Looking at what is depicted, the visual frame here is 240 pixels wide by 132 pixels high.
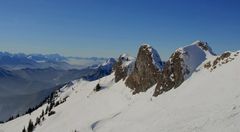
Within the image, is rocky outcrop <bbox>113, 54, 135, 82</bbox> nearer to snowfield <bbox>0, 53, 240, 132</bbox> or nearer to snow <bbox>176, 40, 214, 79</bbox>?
snow <bbox>176, 40, 214, 79</bbox>

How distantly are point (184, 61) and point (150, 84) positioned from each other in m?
26.2

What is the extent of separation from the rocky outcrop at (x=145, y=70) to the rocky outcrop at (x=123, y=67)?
20414mm

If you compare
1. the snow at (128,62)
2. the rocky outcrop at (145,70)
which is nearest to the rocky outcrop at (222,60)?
the rocky outcrop at (145,70)

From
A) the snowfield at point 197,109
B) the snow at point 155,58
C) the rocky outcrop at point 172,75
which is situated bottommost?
the snowfield at point 197,109

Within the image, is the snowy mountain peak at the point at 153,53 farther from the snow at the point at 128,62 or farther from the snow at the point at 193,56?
the snow at the point at 128,62

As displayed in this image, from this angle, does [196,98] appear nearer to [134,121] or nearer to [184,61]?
[134,121]

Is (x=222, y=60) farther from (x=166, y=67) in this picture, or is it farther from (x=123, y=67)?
(x=123, y=67)

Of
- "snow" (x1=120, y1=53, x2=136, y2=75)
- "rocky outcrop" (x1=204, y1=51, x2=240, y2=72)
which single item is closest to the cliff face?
"rocky outcrop" (x1=204, y1=51, x2=240, y2=72)

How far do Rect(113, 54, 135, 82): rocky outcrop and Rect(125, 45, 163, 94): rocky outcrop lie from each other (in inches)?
804

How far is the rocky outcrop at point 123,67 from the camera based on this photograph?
166 metres

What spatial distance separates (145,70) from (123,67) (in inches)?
1503

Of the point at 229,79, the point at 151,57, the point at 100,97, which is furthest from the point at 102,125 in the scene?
the point at 100,97

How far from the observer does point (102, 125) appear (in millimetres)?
79062

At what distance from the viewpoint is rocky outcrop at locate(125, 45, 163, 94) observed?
12474cm
